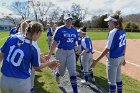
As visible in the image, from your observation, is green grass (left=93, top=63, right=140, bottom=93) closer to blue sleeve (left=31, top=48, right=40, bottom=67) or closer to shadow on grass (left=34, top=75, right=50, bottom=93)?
shadow on grass (left=34, top=75, right=50, bottom=93)

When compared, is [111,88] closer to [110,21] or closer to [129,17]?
[110,21]

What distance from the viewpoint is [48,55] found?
835 cm

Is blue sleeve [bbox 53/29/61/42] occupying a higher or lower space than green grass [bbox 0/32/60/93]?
higher

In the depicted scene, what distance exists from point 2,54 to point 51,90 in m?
4.43

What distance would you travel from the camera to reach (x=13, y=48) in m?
4.57

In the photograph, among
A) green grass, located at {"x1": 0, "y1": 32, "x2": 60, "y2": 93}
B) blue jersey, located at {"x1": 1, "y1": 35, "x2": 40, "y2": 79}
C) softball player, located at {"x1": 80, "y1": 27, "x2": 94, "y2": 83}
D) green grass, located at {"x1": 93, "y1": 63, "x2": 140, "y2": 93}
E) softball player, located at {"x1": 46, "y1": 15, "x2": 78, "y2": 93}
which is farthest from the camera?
softball player, located at {"x1": 80, "y1": 27, "x2": 94, "y2": 83}

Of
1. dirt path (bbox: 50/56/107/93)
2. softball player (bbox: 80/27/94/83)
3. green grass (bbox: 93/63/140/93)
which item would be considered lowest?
green grass (bbox: 93/63/140/93)

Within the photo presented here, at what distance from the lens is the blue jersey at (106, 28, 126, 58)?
22.3 feet

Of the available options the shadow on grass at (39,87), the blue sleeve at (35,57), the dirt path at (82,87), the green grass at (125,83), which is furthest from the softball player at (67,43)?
the blue sleeve at (35,57)

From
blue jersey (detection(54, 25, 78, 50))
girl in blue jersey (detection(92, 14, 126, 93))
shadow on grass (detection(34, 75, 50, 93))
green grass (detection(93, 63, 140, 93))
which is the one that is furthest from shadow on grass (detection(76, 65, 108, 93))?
girl in blue jersey (detection(92, 14, 126, 93))

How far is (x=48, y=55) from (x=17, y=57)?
3.82m

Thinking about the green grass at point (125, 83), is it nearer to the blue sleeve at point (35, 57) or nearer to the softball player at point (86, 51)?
the softball player at point (86, 51)

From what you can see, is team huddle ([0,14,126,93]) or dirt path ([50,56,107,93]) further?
dirt path ([50,56,107,93])

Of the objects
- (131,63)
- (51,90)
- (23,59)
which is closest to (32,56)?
(23,59)
